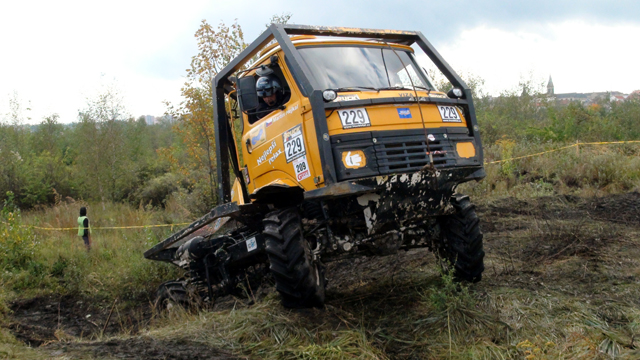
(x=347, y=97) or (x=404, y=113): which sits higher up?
(x=347, y=97)

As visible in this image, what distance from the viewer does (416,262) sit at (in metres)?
7.92

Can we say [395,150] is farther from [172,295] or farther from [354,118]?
[172,295]

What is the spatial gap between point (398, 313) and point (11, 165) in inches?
793

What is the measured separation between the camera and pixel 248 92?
5.82m

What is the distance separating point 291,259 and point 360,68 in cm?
210

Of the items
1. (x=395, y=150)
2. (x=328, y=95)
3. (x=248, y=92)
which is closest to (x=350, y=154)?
(x=395, y=150)

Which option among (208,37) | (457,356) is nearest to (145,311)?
(457,356)

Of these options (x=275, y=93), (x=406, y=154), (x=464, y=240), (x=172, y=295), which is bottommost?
(x=172, y=295)

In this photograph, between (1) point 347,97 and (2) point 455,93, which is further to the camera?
(2) point 455,93

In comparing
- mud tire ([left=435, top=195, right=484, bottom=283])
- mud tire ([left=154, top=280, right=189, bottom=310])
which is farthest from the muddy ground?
mud tire ([left=154, top=280, right=189, bottom=310])

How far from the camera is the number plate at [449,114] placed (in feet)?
18.7

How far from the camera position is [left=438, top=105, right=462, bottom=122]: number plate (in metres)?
5.69

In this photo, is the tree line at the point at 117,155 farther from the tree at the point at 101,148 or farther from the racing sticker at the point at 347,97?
the racing sticker at the point at 347,97

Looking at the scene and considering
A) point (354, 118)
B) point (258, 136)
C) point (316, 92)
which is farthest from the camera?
point (258, 136)
